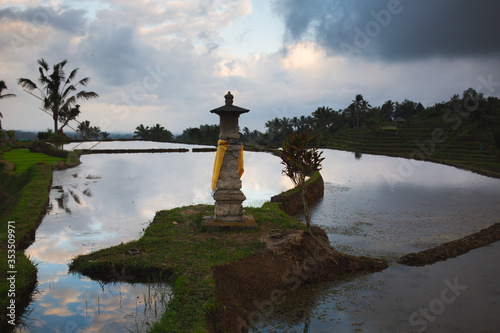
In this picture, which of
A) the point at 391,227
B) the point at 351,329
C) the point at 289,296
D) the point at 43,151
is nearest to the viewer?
the point at 351,329

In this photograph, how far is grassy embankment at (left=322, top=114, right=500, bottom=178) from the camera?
33.1m

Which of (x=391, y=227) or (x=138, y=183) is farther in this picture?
(x=138, y=183)

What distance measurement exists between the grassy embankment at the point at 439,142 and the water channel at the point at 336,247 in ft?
36.2

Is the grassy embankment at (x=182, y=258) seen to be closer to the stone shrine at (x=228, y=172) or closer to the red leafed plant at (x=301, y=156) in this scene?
the stone shrine at (x=228, y=172)

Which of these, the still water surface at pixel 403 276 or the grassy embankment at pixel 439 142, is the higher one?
the grassy embankment at pixel 439 142

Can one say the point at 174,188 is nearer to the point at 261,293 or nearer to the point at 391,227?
the point at 391,227

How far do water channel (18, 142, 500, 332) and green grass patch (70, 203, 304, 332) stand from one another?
1.31 ft

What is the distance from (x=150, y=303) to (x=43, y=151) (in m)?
27.6

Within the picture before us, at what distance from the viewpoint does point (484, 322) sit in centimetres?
655

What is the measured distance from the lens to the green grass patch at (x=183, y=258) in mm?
5918

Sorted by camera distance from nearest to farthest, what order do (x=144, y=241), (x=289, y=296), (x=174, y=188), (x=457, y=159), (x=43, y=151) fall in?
(x=289, y=296), (x=144, y=241), (x=174, y=188), (x=43, y=151), (x=457, y=159)

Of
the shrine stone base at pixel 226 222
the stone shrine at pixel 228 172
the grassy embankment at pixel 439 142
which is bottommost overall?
the shrine stone base at pixel 226 222

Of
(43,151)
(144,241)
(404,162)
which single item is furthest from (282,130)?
(144,241)

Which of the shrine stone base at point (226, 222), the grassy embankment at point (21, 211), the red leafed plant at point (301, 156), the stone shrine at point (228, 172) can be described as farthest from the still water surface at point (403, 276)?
the grassy embankment at point (21, 211)
